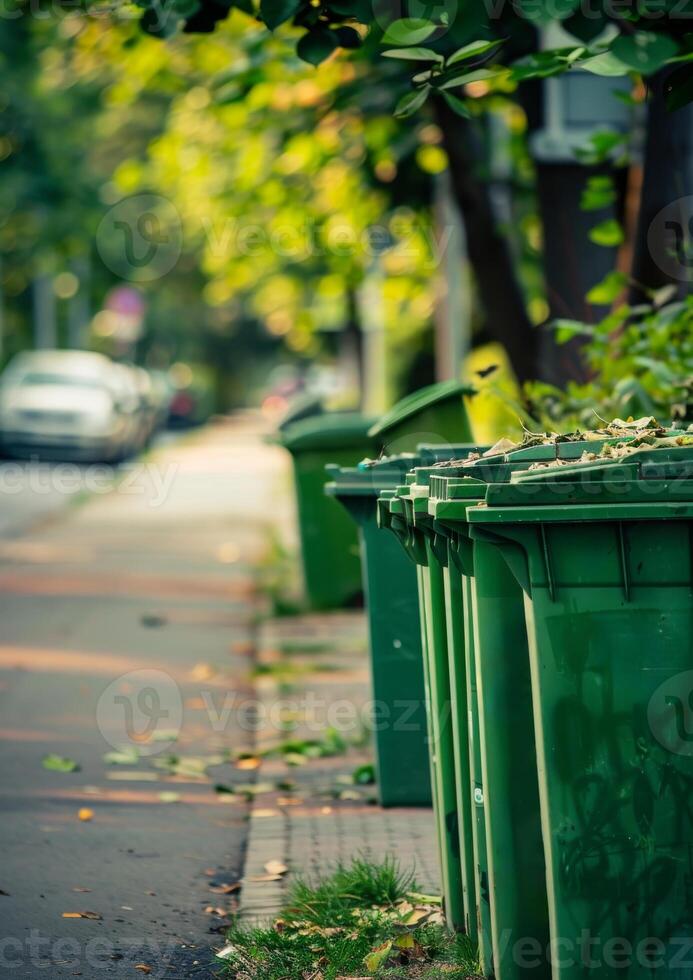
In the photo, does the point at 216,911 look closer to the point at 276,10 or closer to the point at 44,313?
the point at 276,10

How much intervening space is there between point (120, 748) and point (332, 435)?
374 cm

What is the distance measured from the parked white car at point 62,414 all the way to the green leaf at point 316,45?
21053mm

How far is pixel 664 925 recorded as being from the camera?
3.40 meters

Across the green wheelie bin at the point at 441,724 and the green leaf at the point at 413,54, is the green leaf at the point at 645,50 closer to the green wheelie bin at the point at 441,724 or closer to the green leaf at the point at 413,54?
the green leaf at the point at 413,54

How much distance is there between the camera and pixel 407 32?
14.5 feet

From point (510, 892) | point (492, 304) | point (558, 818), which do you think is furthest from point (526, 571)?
point (492, 304)

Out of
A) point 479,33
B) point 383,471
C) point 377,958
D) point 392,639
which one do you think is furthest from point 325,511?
point 377,958

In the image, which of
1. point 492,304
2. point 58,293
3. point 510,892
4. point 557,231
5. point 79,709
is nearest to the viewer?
point 510,892

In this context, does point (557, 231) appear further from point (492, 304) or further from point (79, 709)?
point (79, 709)

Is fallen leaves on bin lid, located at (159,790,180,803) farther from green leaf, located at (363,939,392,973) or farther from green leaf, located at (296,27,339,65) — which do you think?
green leaf, located at (296,27,339,65)

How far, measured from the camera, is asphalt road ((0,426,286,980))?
15.3 ft

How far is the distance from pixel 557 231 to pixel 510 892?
7.48 metres

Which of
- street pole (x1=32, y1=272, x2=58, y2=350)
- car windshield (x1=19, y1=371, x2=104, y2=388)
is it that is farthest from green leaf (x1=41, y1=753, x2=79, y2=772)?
street pole (x1=32, y1=272, x2=58, y2=350)

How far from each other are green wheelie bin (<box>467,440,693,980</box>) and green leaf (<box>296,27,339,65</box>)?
233 centimetres
